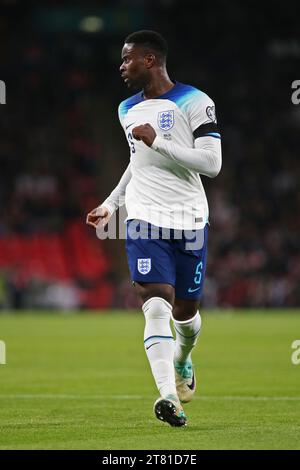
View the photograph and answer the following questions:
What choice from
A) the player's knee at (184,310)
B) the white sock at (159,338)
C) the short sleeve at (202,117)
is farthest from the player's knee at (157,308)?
the short sleeve at (202,117)

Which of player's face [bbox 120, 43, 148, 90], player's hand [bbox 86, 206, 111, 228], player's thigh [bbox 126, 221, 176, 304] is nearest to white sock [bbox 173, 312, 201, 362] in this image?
player's thigh [bbox 126, 221, 176, 304]

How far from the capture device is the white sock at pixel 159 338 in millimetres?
7320

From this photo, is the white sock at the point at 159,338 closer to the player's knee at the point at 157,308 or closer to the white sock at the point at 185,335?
the player's knee at the point at 157,308

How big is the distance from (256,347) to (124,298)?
45.3 feet

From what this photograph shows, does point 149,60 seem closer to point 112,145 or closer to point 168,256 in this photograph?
point 168,256

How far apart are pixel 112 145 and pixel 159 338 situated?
26621 mm

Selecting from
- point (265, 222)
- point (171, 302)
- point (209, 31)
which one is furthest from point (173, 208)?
point (209, 31)

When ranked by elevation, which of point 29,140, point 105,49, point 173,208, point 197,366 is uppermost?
point 105,49

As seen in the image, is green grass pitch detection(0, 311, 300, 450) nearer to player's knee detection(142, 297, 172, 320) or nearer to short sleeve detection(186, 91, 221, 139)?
player's knee detection(142, 297, 172, 320)

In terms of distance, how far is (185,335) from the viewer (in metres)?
8.36

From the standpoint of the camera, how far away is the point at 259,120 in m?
33.9

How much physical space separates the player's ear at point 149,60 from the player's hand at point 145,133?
1.80ft

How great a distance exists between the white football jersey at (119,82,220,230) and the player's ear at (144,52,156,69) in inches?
9.3

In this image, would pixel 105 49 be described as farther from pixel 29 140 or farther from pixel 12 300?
pixel 12 300
